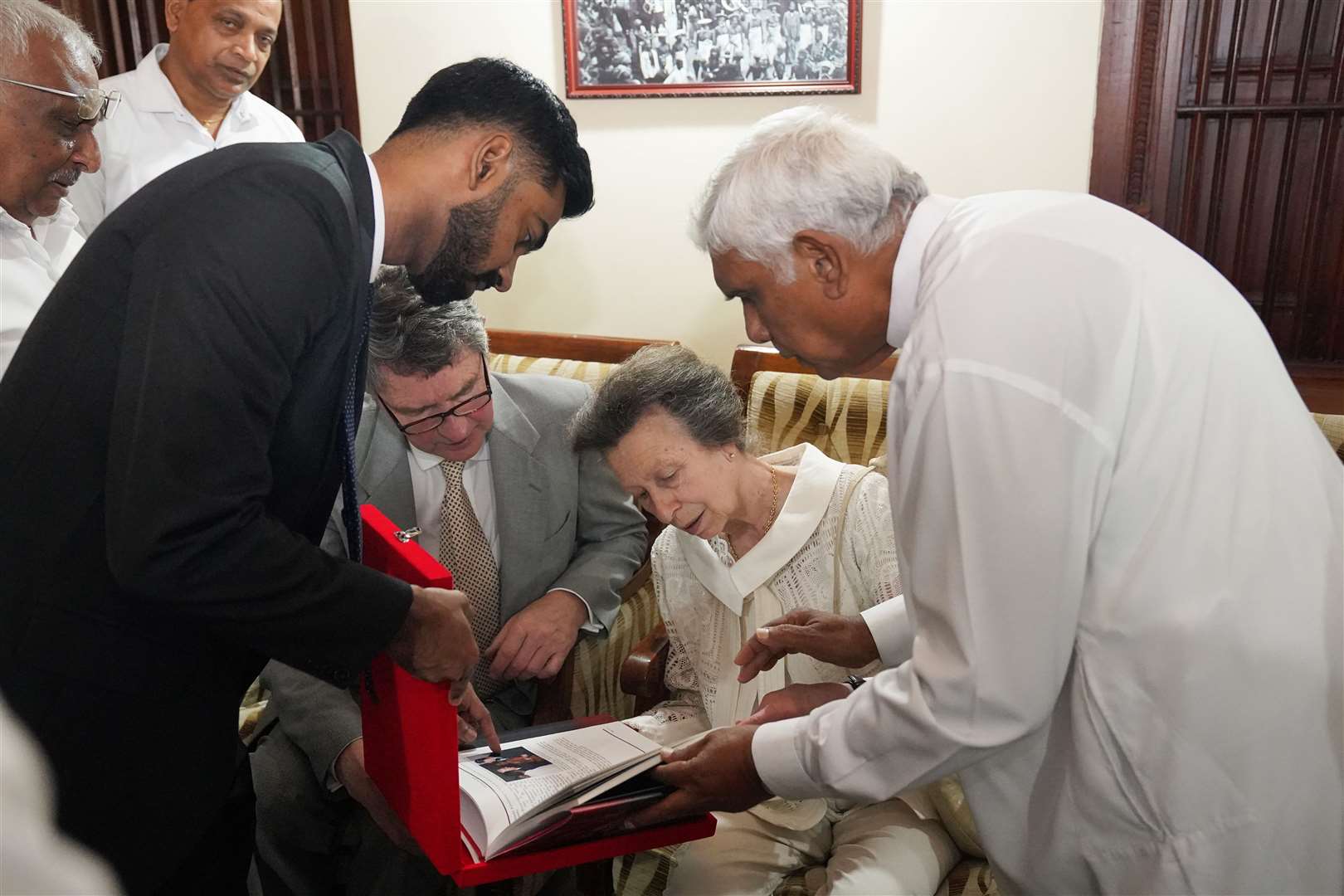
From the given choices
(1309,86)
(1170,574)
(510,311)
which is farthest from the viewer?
(510,311)

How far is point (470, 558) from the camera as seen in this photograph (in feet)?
6.97

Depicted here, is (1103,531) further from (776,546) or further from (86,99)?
(86,99)

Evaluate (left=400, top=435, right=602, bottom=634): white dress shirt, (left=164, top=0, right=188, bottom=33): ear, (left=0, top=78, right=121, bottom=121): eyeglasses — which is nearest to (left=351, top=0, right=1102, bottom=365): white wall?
(left=164, top=0, right=188, bottom=33): ear

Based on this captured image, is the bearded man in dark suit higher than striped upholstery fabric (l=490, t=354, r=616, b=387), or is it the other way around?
the bearded man in dark suit

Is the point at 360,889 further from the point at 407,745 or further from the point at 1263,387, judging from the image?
the point at 1263,387

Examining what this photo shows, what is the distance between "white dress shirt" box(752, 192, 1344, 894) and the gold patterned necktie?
3.84 ft

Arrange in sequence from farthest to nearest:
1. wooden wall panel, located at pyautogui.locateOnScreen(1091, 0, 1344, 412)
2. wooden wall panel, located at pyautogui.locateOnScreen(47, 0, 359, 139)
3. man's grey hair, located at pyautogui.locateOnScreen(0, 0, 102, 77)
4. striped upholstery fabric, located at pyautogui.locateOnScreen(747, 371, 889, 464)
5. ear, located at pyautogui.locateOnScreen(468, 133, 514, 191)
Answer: wooden wall panel, located at pyautogui.locateOnScreen(47, 0, 359, 139) < wooden wall panel, located at pyautogui.locateOnScreen(1091, 0, 1344, 412) < striped upholstery fabric, located at pyautogui.locateOnScreen(747, 371, 889, 464) < man's grey hair, located at pyautogui.locateOnScreen(0, 0, 102, 77) < ear, located at pyautogui.locateOnScreen(468, 133, 514, 191)

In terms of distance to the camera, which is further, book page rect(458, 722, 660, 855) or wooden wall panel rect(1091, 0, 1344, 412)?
wooden wall panel rect(1091, 0, 1344, 412)

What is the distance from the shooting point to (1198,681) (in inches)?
41.1

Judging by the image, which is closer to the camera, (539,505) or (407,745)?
(407,745)

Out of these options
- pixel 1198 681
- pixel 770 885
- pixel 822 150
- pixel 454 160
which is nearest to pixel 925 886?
pixel 770 885

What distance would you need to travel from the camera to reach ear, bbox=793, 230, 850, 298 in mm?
1171

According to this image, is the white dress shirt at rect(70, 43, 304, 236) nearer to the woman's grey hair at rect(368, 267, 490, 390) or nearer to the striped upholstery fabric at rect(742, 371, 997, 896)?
the woman's grey hair at rect(368, 267, 490, 390)

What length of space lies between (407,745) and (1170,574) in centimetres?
92
